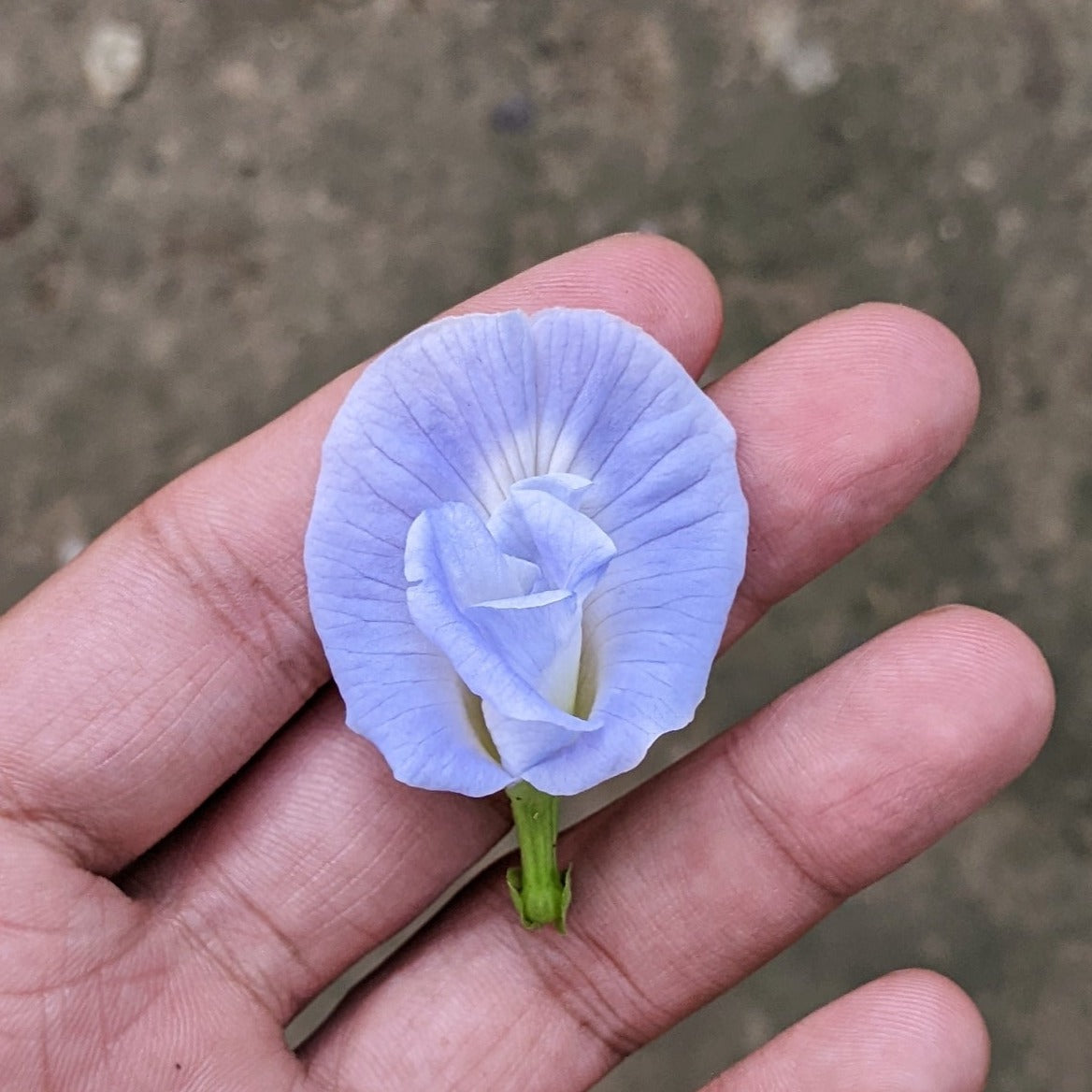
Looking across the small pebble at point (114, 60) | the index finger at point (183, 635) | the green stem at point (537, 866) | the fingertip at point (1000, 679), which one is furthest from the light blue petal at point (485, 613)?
the small pebble at point (114, 60)

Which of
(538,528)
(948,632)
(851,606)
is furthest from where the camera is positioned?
(851,606)

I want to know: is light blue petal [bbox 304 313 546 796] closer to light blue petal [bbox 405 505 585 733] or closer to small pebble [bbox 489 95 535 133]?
light blue petal [bbox 405 505 585 733]

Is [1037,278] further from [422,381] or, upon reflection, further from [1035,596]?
[422,381]

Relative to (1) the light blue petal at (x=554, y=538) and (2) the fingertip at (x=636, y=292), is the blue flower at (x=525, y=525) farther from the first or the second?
(2) the fingertip at (x=636, y=292)

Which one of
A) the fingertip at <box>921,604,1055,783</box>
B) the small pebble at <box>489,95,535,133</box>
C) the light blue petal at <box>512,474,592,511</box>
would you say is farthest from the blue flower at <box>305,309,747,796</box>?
the small pebble at <box>489,95,535,133</box>

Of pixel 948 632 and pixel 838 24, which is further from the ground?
pixel 838 24

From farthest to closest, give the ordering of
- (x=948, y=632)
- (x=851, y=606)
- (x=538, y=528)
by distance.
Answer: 1. (x=851, y=606)
2. (x=948, y=632)
3. (x=538, y=528)

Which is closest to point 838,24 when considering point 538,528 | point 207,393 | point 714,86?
point 714,86
